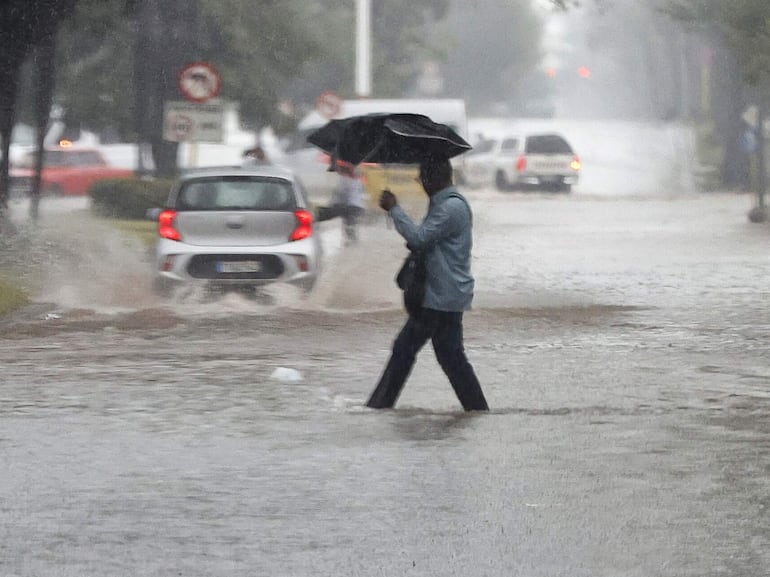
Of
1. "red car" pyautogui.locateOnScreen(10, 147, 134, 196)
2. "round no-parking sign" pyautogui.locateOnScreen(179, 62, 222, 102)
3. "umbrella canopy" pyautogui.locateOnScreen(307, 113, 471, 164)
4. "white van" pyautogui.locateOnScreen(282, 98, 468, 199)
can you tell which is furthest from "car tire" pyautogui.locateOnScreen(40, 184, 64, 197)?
"umbrella canopy" pyautogui.locateOnScreen(307, 113, 471, 164)

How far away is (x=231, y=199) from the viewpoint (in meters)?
19.7

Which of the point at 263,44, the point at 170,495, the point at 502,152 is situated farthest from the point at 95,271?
the point at 502,152

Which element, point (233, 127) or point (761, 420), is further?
point (233, 127)

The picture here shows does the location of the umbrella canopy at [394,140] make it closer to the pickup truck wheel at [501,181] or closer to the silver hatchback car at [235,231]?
the silver hatchback car at [235,231]

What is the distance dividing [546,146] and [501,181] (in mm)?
1960

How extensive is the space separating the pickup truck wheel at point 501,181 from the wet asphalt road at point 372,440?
109 ft

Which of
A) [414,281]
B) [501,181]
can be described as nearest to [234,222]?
[414,281]

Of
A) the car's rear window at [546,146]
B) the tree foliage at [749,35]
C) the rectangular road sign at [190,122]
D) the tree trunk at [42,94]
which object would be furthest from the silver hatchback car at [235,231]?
the car's rear window at [546,146]

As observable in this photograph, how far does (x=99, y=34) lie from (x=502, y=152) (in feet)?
83.3

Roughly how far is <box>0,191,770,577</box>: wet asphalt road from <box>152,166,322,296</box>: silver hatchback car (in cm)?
40

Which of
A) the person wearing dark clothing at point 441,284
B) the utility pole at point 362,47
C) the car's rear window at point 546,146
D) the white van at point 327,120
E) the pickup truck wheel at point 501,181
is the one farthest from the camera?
the pickup truck wheel at point 501,181

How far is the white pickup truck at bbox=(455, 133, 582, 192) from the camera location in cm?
5366

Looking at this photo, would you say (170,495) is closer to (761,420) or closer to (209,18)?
(761,420)

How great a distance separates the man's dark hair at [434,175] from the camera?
11.6 metres
